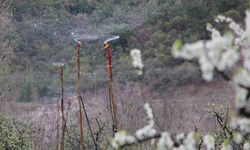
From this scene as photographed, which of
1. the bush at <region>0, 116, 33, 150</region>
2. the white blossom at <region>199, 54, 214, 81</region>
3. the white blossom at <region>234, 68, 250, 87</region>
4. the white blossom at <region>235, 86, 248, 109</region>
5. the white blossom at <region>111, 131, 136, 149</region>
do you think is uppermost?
the white blossom at <region>199, 54, 214, 81</region>

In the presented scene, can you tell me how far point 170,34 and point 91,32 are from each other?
1.62 meters

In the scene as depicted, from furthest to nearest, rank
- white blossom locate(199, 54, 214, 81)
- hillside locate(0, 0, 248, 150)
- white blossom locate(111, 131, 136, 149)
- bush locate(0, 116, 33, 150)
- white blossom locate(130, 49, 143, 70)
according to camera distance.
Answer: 1. hillside locate(0, 0, 248, 150)
2. bush locate(0, 116, 33, 150)
3. white blossom locate(130, 49, 143, 70)
4. white blossom locate(111, 131, 136, 149)
5. white blossom locate(199, 54, 214, 81)

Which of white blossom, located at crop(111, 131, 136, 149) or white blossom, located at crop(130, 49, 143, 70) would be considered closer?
white blossom, located at crop(111, 131, 136, 149)

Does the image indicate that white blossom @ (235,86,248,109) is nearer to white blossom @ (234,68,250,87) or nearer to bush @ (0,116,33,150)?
white blossom @ (234,68,250,87)

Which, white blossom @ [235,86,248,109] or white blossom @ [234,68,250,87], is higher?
white blossom @ [234,68,250,87]

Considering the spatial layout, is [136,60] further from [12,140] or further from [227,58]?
[12,140]

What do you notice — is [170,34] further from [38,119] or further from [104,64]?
[38,119]

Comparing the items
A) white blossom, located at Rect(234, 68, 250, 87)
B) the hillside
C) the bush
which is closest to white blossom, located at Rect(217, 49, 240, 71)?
white blossom, located at Rect(234, 68, 250, 87)

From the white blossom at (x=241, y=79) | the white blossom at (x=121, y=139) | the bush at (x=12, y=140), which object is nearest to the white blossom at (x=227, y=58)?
the white blossom at (x=241, y=79)

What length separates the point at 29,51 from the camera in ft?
41.9

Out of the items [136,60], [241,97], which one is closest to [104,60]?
[136,60]

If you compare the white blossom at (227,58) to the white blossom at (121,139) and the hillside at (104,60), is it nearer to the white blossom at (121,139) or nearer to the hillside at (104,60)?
the white blossom at (121,139)

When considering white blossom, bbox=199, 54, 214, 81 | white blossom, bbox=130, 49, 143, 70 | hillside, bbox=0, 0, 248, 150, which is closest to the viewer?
white blossom, bbox=199, 54, 214, 81

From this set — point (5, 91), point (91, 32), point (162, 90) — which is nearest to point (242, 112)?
point (5, 91)
